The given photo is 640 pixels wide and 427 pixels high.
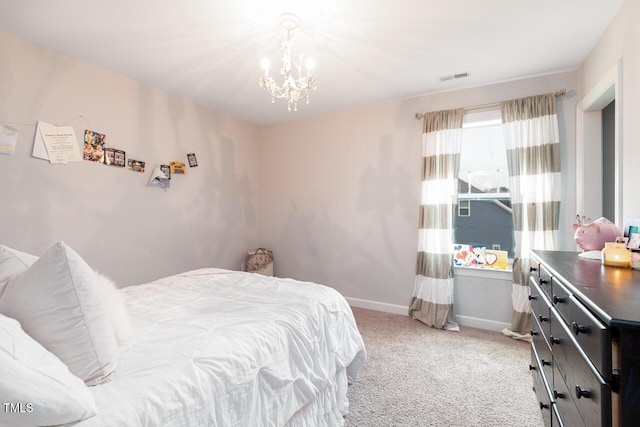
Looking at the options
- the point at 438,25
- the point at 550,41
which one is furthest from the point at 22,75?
the point at 550,41

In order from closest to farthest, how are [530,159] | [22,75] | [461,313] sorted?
[22,75], [530,159], [461,313]

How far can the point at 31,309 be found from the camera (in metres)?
0.90

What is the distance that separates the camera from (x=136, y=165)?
2.87m

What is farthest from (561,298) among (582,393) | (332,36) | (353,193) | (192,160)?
(192,160)

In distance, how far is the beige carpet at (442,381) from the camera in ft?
5.79

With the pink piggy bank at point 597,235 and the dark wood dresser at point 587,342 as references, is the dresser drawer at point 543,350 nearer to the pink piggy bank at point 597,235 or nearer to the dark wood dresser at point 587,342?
the dark wood dresser at point 587,342

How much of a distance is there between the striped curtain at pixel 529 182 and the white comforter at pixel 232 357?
5.90 ft

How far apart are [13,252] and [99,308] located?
1.68 feet

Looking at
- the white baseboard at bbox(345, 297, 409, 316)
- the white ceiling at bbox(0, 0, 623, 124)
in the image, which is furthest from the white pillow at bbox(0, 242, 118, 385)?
the white baseboard at bbox(345, 297, 409, 316)

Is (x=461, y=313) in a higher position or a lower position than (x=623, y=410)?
lower

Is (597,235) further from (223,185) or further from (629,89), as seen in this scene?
(223,185)

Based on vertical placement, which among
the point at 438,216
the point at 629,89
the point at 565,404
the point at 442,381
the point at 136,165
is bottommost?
the point at 442,381

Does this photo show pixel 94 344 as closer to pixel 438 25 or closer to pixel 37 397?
pixel 37 397

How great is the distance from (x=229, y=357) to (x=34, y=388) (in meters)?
0.56
